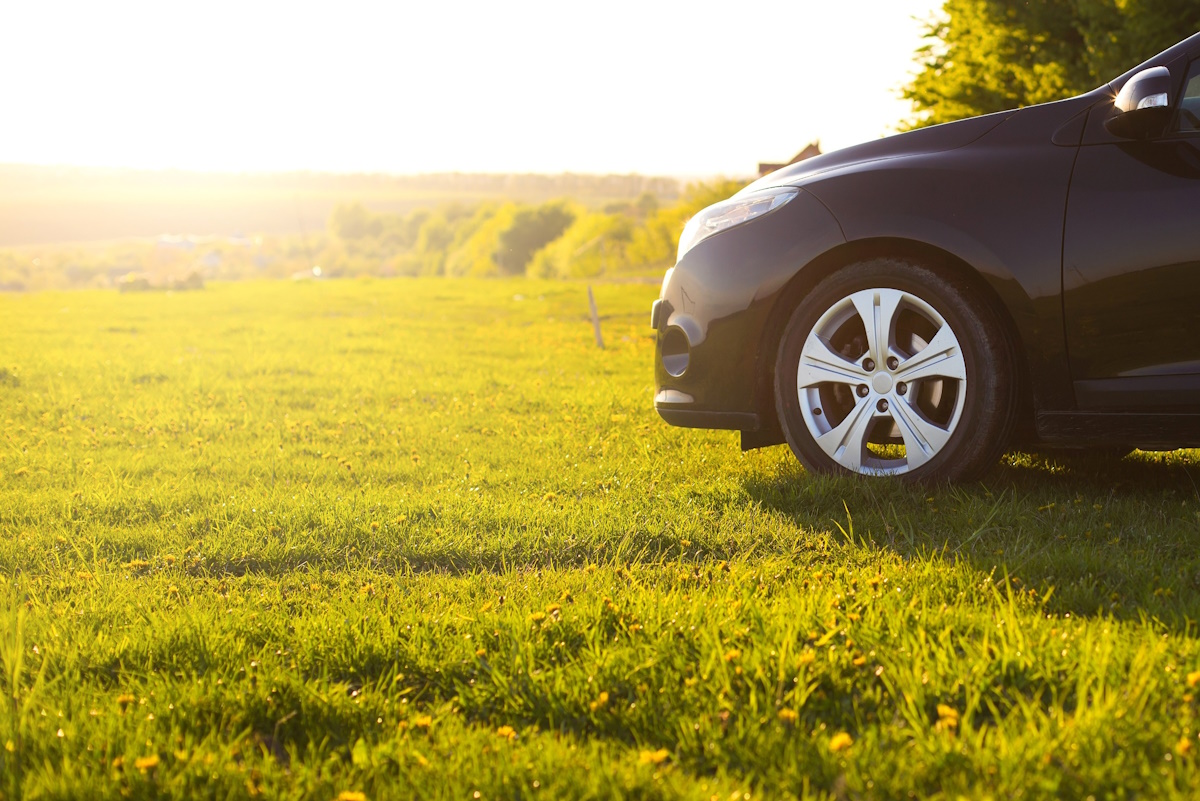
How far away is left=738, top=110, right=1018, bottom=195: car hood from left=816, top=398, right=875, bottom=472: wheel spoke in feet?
3.30

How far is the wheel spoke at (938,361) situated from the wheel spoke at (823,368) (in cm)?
18

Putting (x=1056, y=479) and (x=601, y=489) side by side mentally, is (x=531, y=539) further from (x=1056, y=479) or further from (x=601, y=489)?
(x=1056, y=479)

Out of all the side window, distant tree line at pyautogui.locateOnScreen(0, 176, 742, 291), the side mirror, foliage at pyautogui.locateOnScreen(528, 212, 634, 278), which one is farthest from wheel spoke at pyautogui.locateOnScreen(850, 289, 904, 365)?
foliage at pyautogui.locateOnScreen(528, 212, 634, 278)

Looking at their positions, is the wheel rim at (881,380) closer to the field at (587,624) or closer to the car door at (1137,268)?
the field at (587,624)

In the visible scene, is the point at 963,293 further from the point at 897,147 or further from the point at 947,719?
the point at 947,719

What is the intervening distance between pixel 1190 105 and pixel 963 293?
972 mm

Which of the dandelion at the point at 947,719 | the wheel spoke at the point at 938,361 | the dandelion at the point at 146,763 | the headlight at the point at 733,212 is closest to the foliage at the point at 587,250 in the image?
the headlight at the point at 733,212

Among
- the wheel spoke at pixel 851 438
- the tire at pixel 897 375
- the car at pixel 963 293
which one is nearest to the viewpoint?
the car at pixel 963 293

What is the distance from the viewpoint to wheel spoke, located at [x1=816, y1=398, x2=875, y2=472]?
3879 millimetres

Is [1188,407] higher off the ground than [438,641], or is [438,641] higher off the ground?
[1188,407]

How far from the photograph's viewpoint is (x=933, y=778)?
5.87 ft

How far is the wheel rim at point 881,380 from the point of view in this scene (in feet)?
12.2

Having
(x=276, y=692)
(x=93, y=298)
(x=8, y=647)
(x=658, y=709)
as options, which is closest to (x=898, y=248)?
(x=658, y=709)

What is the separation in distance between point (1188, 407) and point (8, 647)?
3623 mm
